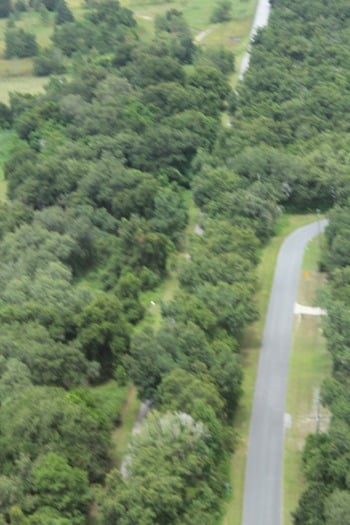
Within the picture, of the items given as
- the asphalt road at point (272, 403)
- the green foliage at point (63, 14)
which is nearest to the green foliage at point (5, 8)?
the green foliage at point (63, 14)

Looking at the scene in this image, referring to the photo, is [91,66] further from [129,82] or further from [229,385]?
[229,385]

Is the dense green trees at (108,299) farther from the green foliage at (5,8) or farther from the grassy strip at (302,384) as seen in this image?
the green foliage at (5,8)

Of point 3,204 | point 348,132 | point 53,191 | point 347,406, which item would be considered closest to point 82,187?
point 53,191

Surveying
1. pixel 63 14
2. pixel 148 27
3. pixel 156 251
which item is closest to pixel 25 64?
pixel 63 14

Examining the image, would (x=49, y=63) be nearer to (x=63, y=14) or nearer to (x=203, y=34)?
(x=63, y=14)

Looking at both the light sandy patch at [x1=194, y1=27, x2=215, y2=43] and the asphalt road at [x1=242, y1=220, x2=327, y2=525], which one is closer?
the asphalt road at [x1=242, y1=220, x2=327, y2=525]

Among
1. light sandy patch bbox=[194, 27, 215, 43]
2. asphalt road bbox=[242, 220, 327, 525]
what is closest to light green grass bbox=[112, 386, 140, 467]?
asphalt road bbox=[242, 220, 327, 525]

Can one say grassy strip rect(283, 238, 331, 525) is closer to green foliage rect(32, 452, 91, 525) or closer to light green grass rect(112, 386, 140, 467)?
light green grass rect(112, 386, 140, 467)
